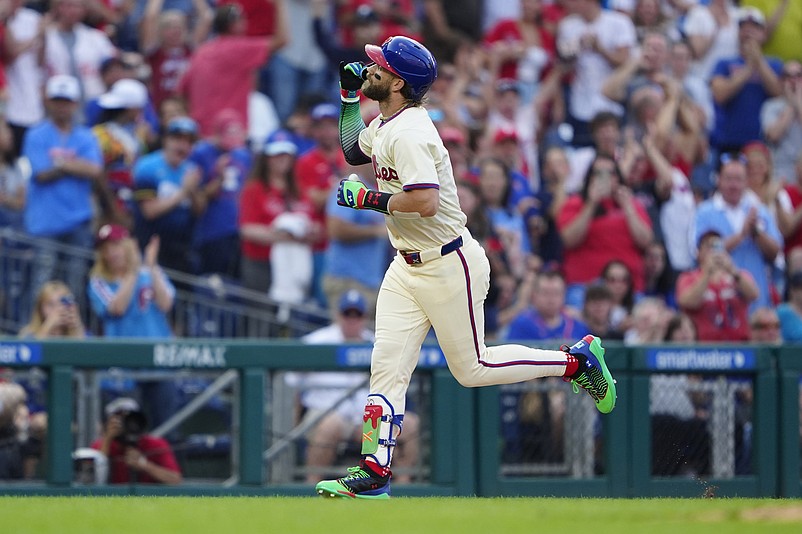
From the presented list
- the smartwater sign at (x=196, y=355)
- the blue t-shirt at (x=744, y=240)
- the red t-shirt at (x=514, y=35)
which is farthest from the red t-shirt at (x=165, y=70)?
the blue t-shirt at (x=744, y=240)

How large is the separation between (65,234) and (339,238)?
210 cm

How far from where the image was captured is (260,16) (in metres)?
12.4

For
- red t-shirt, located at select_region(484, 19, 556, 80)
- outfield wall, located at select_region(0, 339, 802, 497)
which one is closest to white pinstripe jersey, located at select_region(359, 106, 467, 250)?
outfield wall, located at select_region(0, 339, 802, 497)

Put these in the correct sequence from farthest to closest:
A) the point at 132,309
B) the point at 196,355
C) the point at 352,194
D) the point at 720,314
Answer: the point at 720,314 < the point at 132,309 < the point at 196,355 < the point at 352,194

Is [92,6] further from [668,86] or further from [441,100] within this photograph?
[668,86]

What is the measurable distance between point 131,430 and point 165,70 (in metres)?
4.31

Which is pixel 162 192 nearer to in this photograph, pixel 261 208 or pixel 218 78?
pixel 261 208

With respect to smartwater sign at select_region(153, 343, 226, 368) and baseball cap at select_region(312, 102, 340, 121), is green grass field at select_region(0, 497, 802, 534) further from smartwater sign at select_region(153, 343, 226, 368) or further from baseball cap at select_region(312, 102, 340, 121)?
baseball cap at select_region(312, 102, 340, 121)

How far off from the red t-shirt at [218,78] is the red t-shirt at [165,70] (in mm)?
112

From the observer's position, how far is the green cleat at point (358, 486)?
21.2 ft

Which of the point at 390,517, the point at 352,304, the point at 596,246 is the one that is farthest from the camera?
the point at 596,246

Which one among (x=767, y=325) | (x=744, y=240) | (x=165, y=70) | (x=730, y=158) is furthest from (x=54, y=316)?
(x=730, y=158)

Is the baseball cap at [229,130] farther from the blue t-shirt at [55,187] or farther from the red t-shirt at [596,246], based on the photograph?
the red t-shirt at [596,246]

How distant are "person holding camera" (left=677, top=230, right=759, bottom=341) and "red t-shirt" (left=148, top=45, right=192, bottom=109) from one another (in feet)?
15.4
